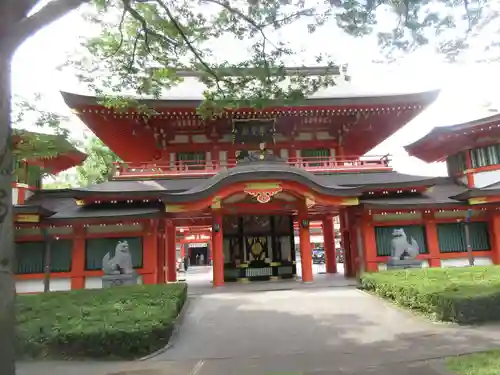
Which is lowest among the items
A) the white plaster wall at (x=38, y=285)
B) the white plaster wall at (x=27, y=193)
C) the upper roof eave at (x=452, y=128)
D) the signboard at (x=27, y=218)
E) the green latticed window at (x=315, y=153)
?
the white plaster wall at (x=38, y=285)

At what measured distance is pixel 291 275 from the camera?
19.3m

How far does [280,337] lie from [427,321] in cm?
366

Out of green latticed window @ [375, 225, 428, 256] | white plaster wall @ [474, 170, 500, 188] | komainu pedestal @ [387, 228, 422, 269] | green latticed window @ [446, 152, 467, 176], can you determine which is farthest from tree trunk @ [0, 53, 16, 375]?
green latticed window @ [446, 152, 467, 176]

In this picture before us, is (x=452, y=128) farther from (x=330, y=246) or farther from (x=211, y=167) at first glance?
(x=211, y=167)

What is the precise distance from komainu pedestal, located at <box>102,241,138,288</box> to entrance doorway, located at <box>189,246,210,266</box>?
108 ft

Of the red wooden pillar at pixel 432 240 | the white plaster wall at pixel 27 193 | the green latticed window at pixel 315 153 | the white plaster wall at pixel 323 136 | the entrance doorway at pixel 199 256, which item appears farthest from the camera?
the entrance doorway at pixel 199 256

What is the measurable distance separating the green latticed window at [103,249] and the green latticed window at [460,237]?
12.1 m

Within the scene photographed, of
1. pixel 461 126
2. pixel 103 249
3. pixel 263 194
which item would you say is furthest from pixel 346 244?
pixel 103 249

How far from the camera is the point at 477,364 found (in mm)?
6137

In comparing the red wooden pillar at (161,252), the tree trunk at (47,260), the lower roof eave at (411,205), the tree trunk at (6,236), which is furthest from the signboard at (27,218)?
the lower roof eave at (411,205)

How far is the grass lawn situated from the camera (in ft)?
18.8

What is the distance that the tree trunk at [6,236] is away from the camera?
4605 millimetres

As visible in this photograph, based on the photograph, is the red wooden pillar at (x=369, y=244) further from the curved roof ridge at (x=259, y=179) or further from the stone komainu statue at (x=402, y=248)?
the curved roof ridge at (x=259, y=179)

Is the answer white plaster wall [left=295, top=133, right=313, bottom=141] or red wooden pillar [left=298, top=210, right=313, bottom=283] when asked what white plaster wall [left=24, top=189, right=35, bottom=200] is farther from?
white plaster wall [left=295, top=133, right=313, bottom=141]
